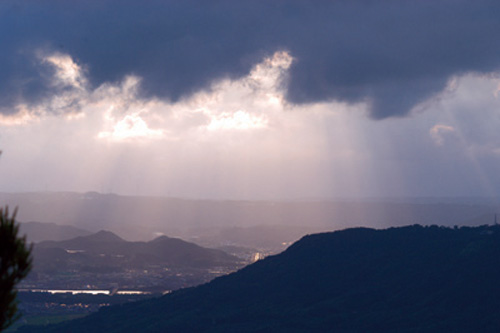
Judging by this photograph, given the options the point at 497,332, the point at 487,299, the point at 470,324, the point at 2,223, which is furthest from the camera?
the point at 487,299

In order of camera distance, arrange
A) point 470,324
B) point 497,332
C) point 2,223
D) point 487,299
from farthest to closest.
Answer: point 487,299 < point 470,324 < point 497,332 < point 2,223

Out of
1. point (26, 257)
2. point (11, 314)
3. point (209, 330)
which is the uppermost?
point (26, 257)

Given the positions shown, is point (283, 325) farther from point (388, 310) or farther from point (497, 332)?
point (497, 332)

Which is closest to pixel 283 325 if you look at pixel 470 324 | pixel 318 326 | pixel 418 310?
pixel 318 326

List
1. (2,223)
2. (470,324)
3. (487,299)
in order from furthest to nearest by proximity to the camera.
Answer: (487,299), (470,324), (2,223)

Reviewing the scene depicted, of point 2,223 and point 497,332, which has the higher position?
point 2,223

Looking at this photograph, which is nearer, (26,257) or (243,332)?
(26,257)

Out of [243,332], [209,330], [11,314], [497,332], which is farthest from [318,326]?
[11,314]

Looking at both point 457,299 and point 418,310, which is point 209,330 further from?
point 457,299

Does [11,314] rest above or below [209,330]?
above
